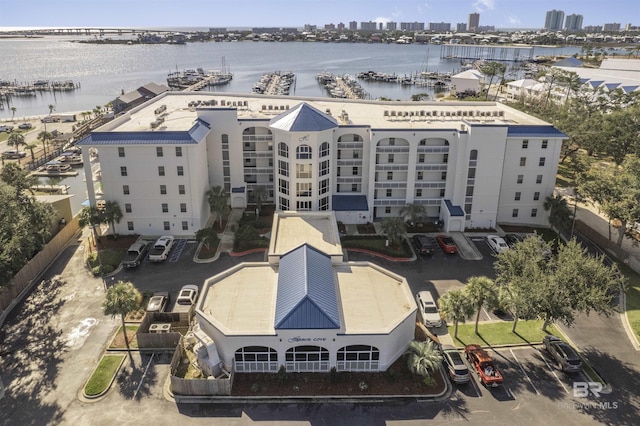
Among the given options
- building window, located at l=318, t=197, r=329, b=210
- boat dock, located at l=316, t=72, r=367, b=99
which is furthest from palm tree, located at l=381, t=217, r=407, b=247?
boat dock, located at l=316, t=72, r=367, b=99

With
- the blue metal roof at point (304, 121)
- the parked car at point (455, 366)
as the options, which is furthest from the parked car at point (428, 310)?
the blue metal roof at point (304, 121)

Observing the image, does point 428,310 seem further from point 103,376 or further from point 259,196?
point 259,196

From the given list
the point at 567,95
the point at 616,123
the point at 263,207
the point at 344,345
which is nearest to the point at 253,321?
the point at 344,345

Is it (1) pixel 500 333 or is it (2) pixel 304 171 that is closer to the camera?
(1) pixel 500 333

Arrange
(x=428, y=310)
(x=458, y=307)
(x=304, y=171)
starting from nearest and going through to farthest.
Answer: (x=458, y=307) < (x=428, y=310) < (x=304, y=171)

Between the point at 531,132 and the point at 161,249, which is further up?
the point at 531,132

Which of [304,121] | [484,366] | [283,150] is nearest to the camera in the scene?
[484,366]

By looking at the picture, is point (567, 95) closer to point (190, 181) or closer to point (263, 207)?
point (263, 207)

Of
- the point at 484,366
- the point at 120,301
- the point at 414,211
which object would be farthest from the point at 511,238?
the point at 120,301
